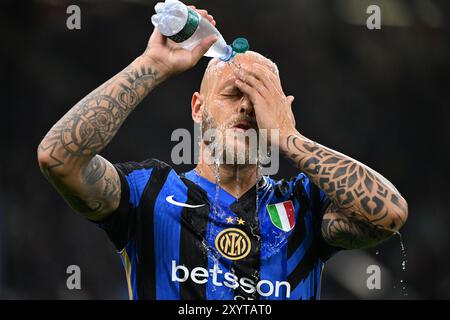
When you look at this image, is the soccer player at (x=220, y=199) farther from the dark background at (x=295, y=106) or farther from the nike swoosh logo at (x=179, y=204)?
the dark background at (x=295, y=106)

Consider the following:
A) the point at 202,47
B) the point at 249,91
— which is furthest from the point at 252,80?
the point at 202,47

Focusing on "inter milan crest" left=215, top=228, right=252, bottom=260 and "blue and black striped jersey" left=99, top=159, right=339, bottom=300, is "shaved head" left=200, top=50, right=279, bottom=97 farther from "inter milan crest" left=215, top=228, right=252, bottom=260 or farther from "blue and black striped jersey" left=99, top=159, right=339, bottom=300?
"inter milan crest" left=215, top=228, right=252, bottom=260

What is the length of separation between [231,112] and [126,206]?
0.61 m

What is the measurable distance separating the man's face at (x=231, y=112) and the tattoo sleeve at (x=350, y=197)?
0.68 feet

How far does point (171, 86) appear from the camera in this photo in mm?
6758

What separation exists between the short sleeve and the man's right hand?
1.52 feet

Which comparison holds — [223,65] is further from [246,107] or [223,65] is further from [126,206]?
[126,206]

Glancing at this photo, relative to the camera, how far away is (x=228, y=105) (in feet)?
10.7

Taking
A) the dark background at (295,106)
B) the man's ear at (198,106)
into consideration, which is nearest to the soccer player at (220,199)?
the man's ear at (198,106)

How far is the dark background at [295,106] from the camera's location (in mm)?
6531

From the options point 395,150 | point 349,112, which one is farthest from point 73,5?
point 395,150

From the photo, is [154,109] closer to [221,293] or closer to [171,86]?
[171,86]

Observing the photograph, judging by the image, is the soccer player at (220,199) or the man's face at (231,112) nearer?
the soccer player at (220,199)
